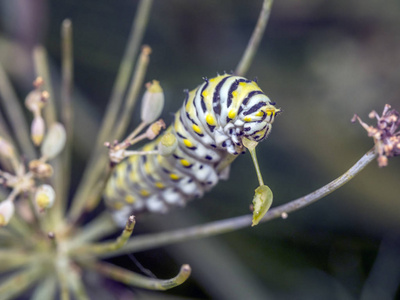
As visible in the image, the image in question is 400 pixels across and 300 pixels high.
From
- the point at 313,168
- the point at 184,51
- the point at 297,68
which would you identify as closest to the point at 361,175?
the point at 313,168

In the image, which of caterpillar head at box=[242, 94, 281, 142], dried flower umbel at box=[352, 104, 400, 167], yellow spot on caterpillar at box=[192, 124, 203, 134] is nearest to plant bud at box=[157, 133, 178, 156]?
yellow spot on caterpillar at box=[192, 124, 203, 134]

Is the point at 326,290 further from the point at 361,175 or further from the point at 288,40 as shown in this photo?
the point at 288,40

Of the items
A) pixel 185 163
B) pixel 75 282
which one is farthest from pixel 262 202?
pixel 75 282

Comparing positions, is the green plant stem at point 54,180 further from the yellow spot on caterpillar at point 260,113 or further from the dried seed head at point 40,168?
the yellow spot on caterpillar at point 260,113

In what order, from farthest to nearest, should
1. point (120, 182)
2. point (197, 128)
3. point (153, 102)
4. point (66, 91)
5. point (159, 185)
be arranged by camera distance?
point (66, 91), point (120, 182), point (159, 185), point (153, 102), point (197, 128)

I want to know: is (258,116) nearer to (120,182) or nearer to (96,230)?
(120,182)

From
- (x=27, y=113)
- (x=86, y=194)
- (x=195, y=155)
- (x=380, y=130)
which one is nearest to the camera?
(x=380, y=130)
